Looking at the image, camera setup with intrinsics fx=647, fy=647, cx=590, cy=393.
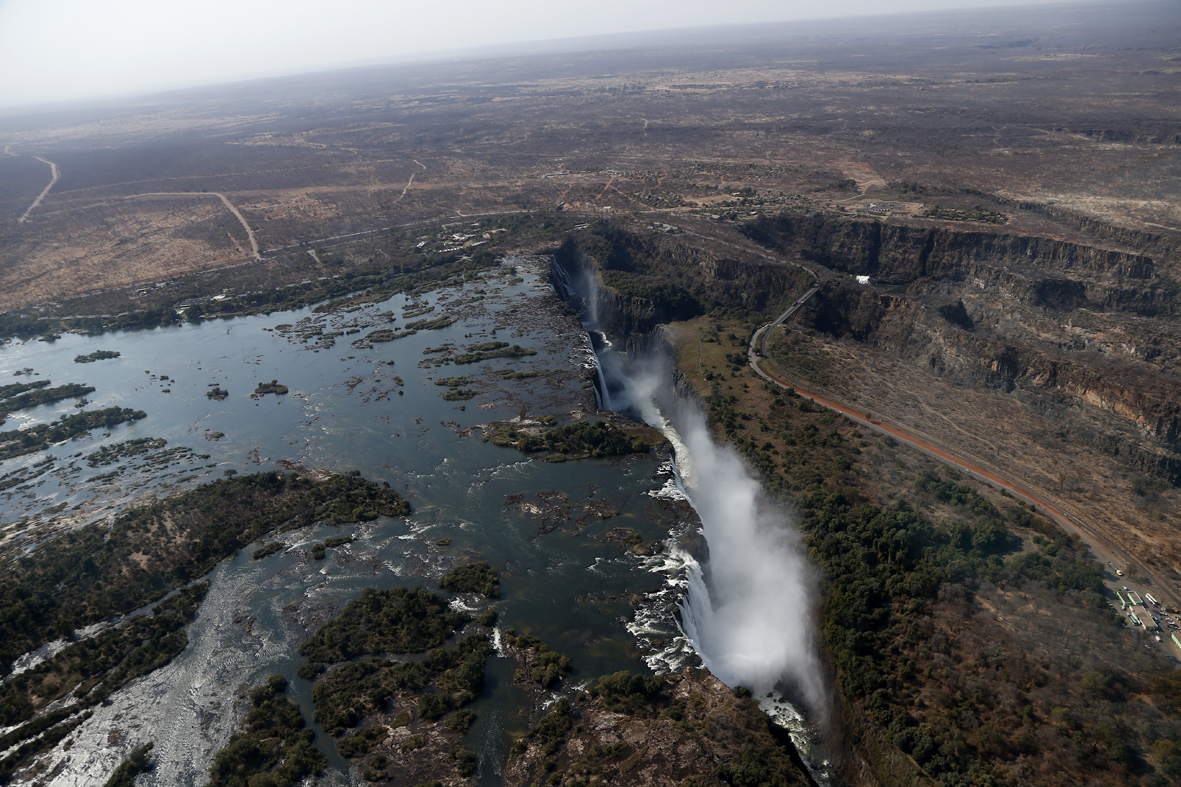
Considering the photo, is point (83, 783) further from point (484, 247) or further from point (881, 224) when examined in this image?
point (881, 224)

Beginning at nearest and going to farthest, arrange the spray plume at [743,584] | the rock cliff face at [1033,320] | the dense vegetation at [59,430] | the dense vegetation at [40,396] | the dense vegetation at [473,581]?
the spray plume at [743,584]
the dense vegetation at [473,581]
the rock cliff face at [1033,320]
the dense vegetation at [59,430]
the dense vegetation at [40,396]

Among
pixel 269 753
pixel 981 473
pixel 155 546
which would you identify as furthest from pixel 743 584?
pixel 155 546

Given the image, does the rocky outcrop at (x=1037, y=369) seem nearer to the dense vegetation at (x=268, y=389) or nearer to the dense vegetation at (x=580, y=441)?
the dense vegetation at (x=580, y=441)

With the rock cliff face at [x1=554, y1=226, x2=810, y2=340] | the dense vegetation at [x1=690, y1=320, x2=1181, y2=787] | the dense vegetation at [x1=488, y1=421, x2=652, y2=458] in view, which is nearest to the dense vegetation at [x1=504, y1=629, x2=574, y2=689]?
the dense vegetation at [x1=690, y1=320, x2=1181, y2=787]

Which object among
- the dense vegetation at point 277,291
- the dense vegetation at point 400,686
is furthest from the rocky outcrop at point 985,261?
the dense vegetation at point 400,686

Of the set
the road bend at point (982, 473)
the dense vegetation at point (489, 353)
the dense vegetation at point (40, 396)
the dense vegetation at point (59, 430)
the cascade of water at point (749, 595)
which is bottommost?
the cascade of water at point (749, 595)

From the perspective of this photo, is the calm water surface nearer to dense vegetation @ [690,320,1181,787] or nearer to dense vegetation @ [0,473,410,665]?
dense vegetation @ [0,473,410,665]

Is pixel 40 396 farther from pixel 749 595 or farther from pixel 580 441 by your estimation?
pixel 749 595
